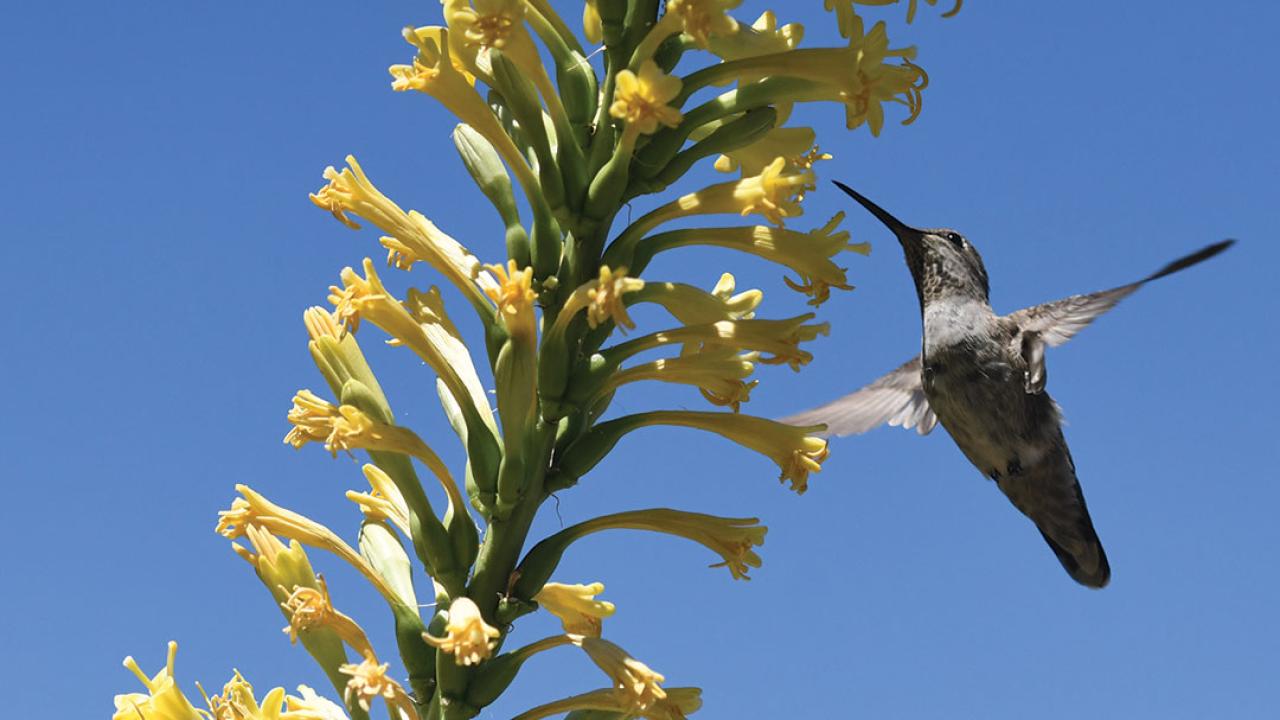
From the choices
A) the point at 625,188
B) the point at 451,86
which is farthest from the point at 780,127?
the point at 451,86

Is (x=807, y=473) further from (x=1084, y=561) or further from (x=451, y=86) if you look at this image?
(x=1084, y=561)

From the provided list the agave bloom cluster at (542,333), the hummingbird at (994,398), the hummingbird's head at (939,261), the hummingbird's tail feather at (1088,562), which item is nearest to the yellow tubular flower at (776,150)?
the agave bloom cluster at (542,333)

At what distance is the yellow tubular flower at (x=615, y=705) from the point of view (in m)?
5.22

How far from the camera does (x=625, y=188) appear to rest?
5184 millimetres

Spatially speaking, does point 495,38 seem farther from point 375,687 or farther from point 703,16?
point 375,687

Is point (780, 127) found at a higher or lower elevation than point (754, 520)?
higher

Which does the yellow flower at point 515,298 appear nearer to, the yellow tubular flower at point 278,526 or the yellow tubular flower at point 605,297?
the yellow tubular flower at point 605,297

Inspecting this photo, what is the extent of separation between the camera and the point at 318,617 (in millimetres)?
5270

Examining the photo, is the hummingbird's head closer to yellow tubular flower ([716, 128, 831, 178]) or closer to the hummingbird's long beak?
the hummingbird's long beak

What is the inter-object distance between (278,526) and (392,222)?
1410mm

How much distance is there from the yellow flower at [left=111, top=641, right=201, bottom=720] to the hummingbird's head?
24.8 feet

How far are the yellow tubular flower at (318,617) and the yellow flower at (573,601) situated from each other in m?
0.75

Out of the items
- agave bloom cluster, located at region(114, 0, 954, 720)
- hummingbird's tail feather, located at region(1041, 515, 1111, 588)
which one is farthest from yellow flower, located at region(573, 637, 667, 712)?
hummingbird's tail feather, located at region(1041, 515, 1111, 588)

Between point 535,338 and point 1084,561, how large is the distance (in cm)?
772
